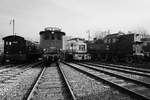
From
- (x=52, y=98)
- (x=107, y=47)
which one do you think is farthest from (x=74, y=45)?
(x=52, y=98)

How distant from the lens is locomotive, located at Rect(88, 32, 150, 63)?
70.7ft

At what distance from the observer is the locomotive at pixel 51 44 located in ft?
59.7

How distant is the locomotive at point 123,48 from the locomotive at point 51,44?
785cm

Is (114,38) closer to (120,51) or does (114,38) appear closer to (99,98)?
(120,51)

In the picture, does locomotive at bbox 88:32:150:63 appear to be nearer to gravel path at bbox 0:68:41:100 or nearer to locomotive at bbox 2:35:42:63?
locomotive at bbox 2:35:42:63

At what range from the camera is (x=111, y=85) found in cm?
723

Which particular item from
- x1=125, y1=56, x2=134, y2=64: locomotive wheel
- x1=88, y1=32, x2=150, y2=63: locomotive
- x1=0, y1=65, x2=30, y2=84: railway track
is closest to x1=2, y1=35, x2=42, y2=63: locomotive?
x1=0, y1=65, x2=30, y2=84: railway track

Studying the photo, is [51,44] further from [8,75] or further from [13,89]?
[13,89]

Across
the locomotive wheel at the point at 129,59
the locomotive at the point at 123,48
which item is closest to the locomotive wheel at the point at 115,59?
the locomotive at the point at 123,48

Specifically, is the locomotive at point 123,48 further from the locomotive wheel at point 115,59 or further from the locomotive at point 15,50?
the locomotive at point 15,50

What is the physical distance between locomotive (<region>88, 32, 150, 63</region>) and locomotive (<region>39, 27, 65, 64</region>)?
785 cm

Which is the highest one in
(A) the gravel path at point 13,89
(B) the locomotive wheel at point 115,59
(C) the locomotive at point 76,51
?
(C) the locomotive at point 76,51

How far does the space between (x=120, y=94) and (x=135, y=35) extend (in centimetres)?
1728

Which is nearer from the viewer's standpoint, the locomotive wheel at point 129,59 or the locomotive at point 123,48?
the locomotive at point 123,48
